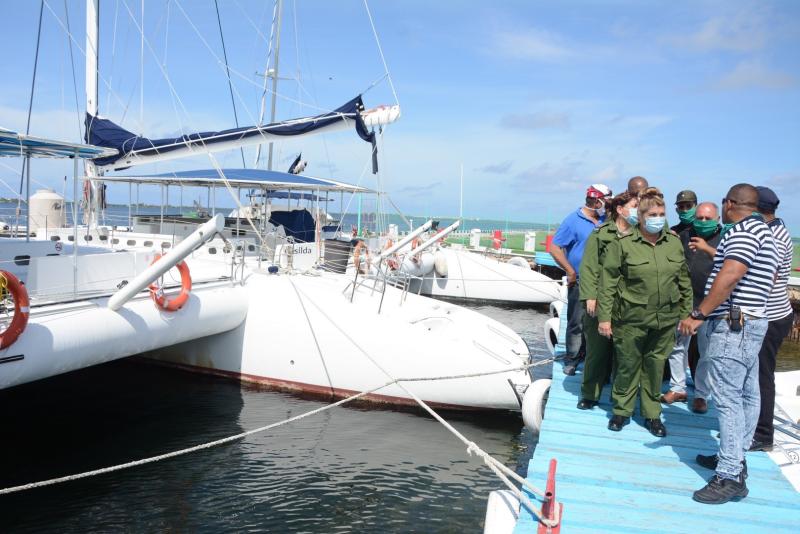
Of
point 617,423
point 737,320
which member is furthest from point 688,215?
point 737,320

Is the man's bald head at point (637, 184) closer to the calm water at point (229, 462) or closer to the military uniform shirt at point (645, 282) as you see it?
the military uniform shirt at point (645, 282)

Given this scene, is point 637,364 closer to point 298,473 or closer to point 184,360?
point 298,473

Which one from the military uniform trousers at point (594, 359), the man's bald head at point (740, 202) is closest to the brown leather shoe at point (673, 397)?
the military uniform trousers at point (594, 359)

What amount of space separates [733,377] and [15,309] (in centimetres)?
628

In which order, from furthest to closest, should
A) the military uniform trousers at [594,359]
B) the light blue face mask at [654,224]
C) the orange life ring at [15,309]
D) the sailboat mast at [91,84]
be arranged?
the sailboat mast at [91,84] → the orange life ring at [15,309] → the military uniform trousers at [594,359] → the light blue face mask at [654,224]

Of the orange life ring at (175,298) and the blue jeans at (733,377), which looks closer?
the blue jeans at (733,377)

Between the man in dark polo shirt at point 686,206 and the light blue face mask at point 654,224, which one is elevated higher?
the man in dark polo shirt at point 686,206

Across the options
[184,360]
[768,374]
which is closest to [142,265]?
[184,360]

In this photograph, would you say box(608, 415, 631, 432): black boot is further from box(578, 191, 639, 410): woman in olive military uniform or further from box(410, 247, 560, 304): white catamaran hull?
box(410, 247, 560, 304): white catamaran hull

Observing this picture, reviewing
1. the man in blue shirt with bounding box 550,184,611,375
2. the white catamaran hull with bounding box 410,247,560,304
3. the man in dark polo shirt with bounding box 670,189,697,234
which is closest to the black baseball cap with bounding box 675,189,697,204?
the man in dark polo shirt with bounding box 670,189,697,234

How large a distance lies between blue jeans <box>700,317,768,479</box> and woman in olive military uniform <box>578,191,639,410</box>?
3.82 ft

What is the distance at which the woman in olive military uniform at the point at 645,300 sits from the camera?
426 centimetres

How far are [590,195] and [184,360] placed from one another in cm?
734

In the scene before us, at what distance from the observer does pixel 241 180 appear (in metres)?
12.0
